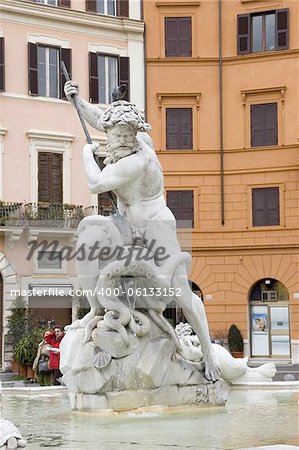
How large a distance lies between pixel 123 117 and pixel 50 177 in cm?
2490

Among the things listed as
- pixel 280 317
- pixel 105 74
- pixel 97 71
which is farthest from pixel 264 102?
pixel 280 317

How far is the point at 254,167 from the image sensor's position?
112ft

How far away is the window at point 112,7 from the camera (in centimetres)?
3444

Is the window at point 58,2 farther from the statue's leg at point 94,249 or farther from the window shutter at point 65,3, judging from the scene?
the statue's leg at point 94,249

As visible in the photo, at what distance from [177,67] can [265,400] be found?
26702mm

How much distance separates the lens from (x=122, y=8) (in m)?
34.6

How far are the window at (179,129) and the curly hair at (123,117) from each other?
1049 inches

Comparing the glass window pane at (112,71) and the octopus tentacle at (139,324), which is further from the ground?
the glass window pane at (112,71)

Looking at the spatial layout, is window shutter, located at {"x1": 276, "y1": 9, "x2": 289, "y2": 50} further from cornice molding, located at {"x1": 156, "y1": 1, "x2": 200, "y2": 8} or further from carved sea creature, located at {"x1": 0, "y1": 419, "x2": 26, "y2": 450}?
carved sea creature, located at {"x1": 0, "y1": 419, "x2": 26, "y2": 450}

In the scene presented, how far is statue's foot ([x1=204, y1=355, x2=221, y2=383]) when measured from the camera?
8219 millimetres

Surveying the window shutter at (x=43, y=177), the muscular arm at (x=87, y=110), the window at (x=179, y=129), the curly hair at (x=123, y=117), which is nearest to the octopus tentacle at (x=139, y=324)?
the curly hair at (x=123, y=117)

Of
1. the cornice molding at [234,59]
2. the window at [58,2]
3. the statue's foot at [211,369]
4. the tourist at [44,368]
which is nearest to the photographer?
the statue's foot at [211,369]

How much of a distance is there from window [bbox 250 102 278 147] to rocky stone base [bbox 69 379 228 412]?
87.1ft

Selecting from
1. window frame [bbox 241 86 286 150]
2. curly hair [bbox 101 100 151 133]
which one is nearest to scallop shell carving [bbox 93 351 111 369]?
curly hair [bbox 101 100 151 133]
